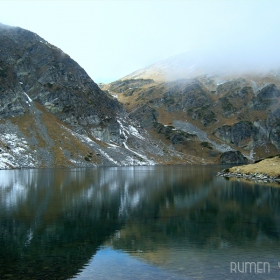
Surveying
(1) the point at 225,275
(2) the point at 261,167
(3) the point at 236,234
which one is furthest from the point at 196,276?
(2) the point at 261,167

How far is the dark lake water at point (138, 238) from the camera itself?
2183 cm

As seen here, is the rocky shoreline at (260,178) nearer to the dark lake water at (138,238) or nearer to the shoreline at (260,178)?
the shoreline at (260,178)

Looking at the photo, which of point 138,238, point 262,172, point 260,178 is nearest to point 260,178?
point 260,178

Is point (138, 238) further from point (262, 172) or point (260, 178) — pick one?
point (262, 172)

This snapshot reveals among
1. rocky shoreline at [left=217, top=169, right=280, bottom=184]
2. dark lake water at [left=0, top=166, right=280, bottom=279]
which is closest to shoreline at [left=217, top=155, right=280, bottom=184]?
rocky shoreline at [left=217, top=169, right=280, bottom=184]

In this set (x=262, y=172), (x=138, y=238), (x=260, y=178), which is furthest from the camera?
(x=262, y=172)

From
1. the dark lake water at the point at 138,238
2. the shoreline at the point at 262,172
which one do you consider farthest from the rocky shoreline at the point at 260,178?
the dark lake water at the point at 138,238

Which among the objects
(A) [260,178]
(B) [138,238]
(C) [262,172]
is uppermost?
(C) [262,172]

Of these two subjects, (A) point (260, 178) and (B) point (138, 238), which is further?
(A) point (260, 178)

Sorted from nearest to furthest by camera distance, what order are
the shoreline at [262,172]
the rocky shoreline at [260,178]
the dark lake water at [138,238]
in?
the dark lake water at [138,238] → the rocky shoreline at [260,178] → the shoreline at [262,172]

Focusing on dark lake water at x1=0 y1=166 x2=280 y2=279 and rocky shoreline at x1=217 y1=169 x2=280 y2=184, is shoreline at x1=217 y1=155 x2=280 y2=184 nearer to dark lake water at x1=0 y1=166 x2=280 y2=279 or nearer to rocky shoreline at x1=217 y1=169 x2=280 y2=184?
rocky shoreline at x1=217 y1=169 x2=280 y2=184

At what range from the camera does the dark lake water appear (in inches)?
859

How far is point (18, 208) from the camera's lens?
45.5m

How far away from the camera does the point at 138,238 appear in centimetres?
3047
